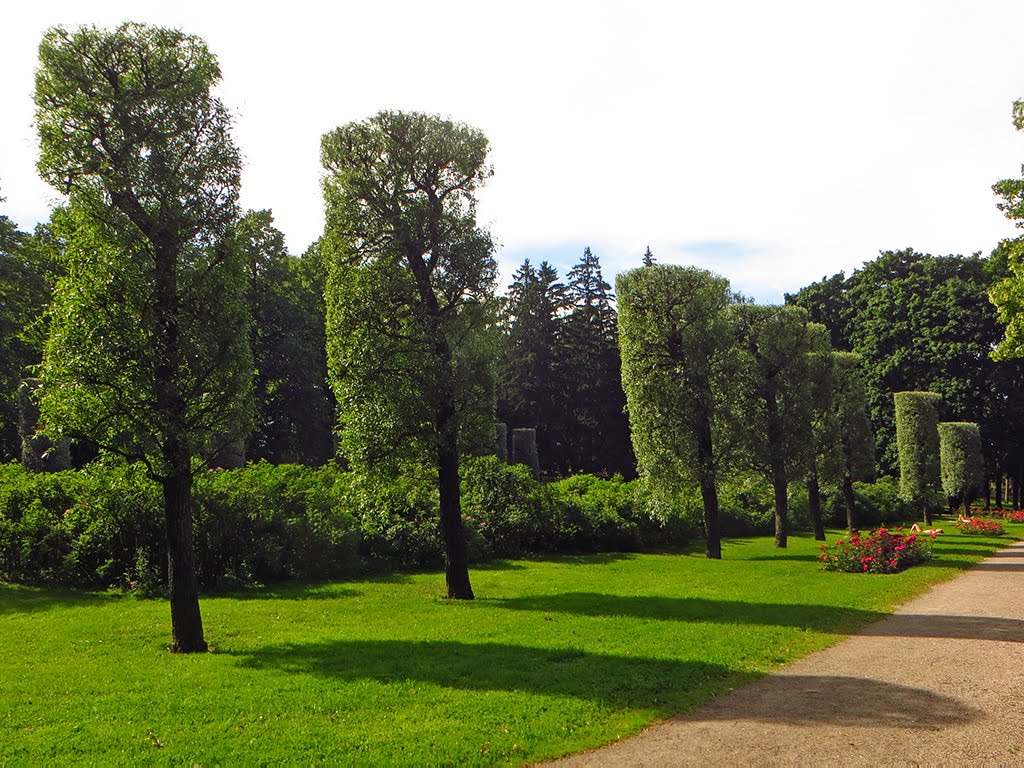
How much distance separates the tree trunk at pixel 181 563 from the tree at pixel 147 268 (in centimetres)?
2

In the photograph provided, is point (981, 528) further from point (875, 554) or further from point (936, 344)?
point (936, 344)

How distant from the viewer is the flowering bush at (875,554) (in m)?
22.5

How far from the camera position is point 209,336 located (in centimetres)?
1253

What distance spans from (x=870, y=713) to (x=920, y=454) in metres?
39.5

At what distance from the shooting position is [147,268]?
40.1ft

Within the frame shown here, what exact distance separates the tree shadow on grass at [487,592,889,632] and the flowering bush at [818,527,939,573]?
23.9ft

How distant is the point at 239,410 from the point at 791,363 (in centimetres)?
2369

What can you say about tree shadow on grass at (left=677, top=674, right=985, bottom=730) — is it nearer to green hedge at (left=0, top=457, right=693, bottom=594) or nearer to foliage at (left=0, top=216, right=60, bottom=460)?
green hedge at (left=0, top=457, right=693, bottom=594)

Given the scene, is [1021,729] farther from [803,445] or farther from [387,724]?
[803,445]

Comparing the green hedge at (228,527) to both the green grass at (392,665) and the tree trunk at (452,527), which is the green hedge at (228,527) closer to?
the tree trunk at (452,527)

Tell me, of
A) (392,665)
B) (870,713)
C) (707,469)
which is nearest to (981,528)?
(707,469)

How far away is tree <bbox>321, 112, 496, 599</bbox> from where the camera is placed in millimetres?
17281

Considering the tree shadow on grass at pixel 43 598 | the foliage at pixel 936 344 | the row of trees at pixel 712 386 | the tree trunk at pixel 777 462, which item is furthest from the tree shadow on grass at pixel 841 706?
the foliage at pixel 936 344

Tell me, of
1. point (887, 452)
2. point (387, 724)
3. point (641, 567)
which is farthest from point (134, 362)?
point (887, 452)
